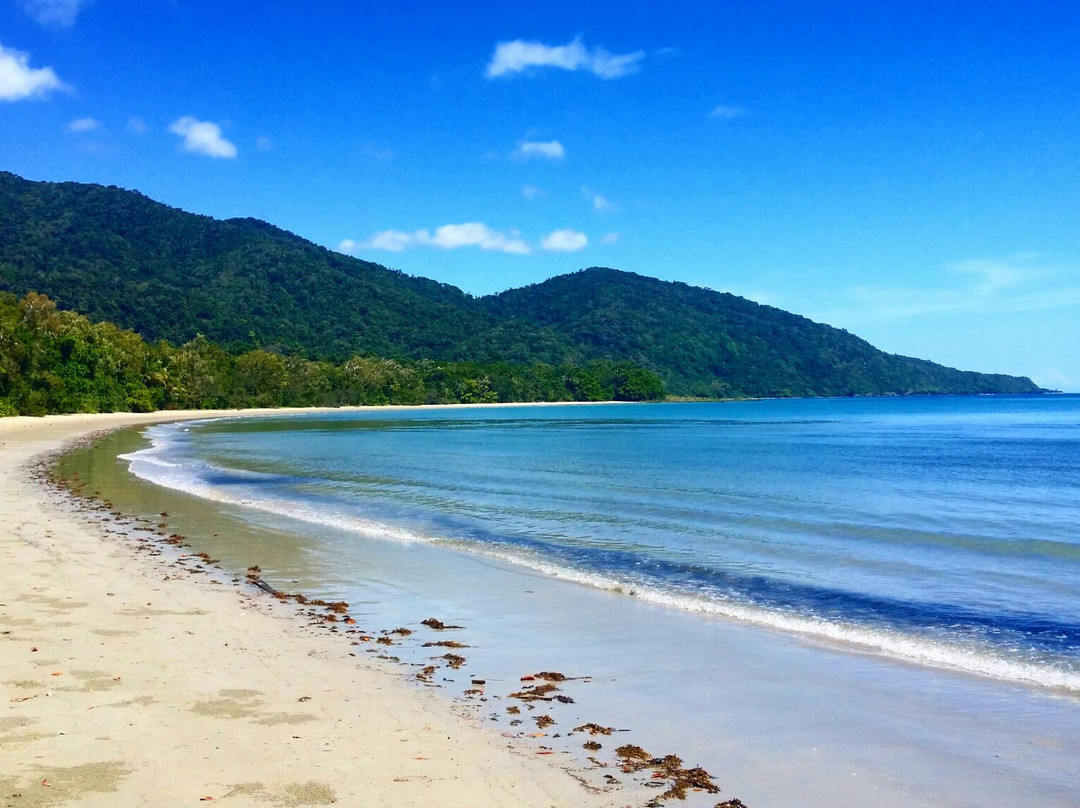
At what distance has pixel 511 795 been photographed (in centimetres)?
563

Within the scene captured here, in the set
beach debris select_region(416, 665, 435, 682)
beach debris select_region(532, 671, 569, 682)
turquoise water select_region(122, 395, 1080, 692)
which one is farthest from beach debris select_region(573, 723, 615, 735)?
turquoise water select_region(122, 395, 1080, 692)

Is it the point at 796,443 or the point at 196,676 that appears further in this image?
the point at 796,443

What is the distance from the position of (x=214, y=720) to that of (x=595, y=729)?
3.12 m

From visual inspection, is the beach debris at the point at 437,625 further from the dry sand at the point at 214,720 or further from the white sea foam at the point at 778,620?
the white sea foam at the point at 778,620

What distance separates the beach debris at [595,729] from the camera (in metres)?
6.93

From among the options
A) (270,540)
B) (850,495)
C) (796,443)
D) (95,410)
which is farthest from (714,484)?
(95,410)

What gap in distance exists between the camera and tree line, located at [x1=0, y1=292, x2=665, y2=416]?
3000 inches

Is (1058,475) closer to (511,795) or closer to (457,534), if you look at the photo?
(457,534)

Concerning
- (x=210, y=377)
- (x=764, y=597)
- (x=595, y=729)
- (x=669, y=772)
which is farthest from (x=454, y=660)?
(x=210, y=377)

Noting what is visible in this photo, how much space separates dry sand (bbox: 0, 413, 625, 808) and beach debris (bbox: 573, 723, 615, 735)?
73cm

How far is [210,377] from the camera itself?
11156 cm

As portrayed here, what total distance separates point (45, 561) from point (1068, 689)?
14.2 m

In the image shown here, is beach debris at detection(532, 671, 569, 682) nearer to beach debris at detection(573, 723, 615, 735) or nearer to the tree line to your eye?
beach debris at detection(573, 723, 615, 735)

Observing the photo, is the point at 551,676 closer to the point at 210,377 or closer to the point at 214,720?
the point at 214,720
